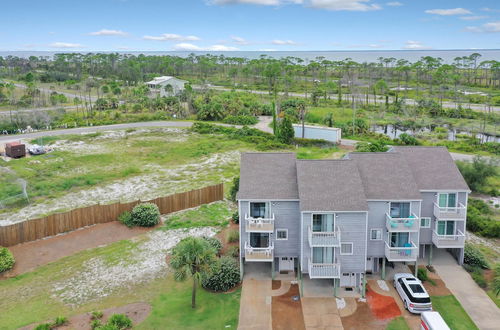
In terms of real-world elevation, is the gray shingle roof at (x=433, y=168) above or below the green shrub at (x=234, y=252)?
above

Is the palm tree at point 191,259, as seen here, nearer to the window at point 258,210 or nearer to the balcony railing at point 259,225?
the balcony railing at point 259,225

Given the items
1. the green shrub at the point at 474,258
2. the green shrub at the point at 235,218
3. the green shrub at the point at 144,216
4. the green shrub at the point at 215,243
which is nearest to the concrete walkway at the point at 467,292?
Result: the green shrub at the point at 474,258

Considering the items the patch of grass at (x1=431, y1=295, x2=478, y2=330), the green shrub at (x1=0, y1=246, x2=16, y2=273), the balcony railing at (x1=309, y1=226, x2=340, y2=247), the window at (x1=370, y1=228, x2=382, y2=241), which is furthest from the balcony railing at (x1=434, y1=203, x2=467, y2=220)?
the green shrub at (x1=0, y1=246, x2=16, y2=273)

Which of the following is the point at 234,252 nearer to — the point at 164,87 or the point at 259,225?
the point at 259,225

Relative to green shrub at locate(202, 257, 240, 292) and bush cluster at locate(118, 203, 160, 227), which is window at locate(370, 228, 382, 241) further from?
bush cluster at locate(118, 203, 160, 227)

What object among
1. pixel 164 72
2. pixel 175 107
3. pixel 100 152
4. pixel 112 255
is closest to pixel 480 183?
pixel 112 255

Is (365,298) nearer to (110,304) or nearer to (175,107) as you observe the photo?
(110,304)

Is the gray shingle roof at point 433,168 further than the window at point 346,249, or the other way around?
the gray shingle roof at point 433,168

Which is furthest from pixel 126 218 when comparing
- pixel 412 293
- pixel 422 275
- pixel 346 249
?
pixel 422 275
